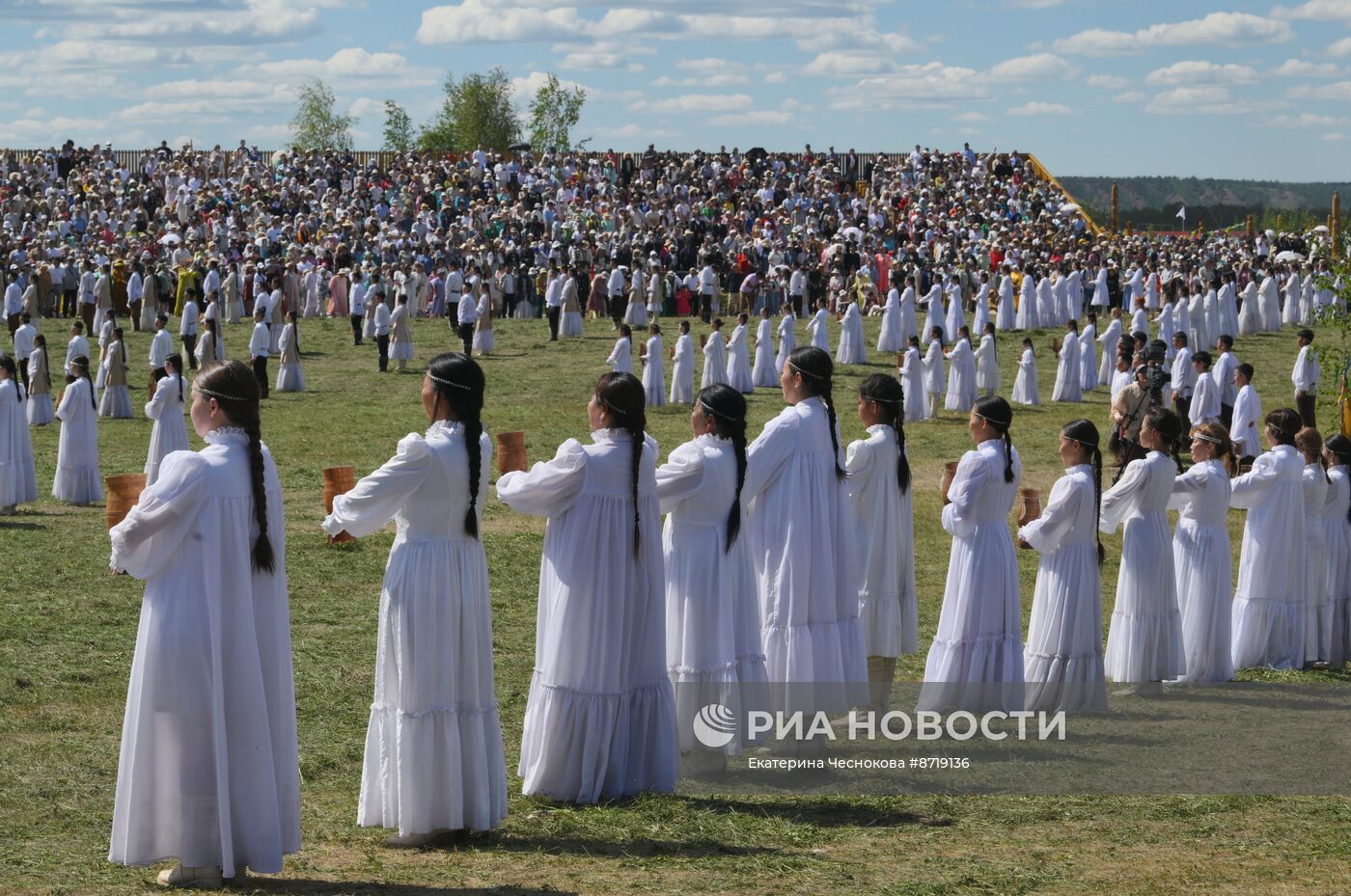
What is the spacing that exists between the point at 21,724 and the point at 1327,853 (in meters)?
6.47


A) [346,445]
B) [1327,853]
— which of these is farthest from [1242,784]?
[346,445]

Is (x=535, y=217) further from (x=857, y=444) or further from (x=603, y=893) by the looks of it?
(x=603, y=893)

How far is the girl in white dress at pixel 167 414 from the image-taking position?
58.3ft

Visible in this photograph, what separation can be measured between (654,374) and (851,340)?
18.8 ft

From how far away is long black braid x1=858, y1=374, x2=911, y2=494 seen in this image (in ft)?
30.0

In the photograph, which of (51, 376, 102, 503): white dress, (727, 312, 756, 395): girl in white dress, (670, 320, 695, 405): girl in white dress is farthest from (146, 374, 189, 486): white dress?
(727, 312, 756, 395): girl in white dress

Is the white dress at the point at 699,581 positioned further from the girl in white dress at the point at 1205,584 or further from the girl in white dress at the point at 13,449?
the girl in white dress at the point at 13,449

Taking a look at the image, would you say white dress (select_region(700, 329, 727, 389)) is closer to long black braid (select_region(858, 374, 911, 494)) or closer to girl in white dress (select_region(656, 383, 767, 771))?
long black braid (select_region(858, 374, 911, 494))

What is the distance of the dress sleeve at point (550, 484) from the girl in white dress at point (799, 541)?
152 centimetres

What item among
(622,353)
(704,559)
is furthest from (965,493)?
(622,353)

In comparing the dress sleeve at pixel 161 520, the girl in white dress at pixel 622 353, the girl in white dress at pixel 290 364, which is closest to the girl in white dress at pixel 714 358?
the girl in white dress at pixel 622 353

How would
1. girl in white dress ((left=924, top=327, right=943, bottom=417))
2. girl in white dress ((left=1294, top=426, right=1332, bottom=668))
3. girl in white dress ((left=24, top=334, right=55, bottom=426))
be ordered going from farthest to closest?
1. girl in white dress ((left=924, top=327, right=943, bottom=417))
2. girl in white dress ((left=24, top=334, right=55, bottom=426))
3. girl in white dress ((left=1294, top=426, right=1332, bottom=668))

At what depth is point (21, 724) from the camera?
8.84 metres

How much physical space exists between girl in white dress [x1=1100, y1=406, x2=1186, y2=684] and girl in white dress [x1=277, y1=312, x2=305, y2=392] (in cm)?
1988
